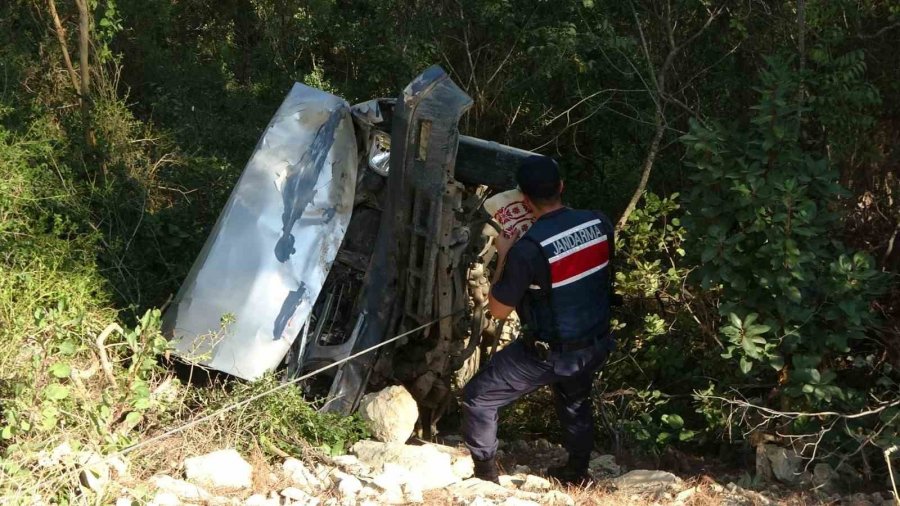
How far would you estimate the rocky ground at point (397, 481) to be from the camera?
389cm

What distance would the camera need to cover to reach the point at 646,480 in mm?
4910

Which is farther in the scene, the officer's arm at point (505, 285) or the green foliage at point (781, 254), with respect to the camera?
the green foliage at point (781, 254)

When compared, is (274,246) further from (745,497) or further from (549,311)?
(745,497)

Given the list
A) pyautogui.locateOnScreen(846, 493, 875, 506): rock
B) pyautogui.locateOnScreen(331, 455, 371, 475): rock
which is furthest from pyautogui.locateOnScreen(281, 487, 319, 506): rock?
pyautogui.locateOnScreen(846, 493, 875, 506): rock

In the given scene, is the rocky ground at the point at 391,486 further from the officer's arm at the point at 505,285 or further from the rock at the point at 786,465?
the officer's arm at the point at 505,285

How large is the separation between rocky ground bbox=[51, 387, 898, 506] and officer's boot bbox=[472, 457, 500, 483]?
6cm

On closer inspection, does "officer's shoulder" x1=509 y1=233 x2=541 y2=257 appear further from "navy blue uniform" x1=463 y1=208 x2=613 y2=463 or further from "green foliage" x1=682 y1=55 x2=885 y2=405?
"green foliage" x1=682 y1=55 x2=885 y2=405

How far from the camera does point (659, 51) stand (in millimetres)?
7406

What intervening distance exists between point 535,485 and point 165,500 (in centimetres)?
182

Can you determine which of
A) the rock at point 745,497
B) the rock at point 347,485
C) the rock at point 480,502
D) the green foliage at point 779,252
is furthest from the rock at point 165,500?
the green foliage at point 779,252

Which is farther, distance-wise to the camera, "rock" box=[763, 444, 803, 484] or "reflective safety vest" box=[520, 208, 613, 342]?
"rock" box=[763, 444, 803, 484]

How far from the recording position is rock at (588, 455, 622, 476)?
5543 millimetres

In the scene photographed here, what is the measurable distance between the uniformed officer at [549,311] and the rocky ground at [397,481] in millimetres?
280

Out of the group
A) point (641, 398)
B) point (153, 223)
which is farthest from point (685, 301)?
point (153, 223)
